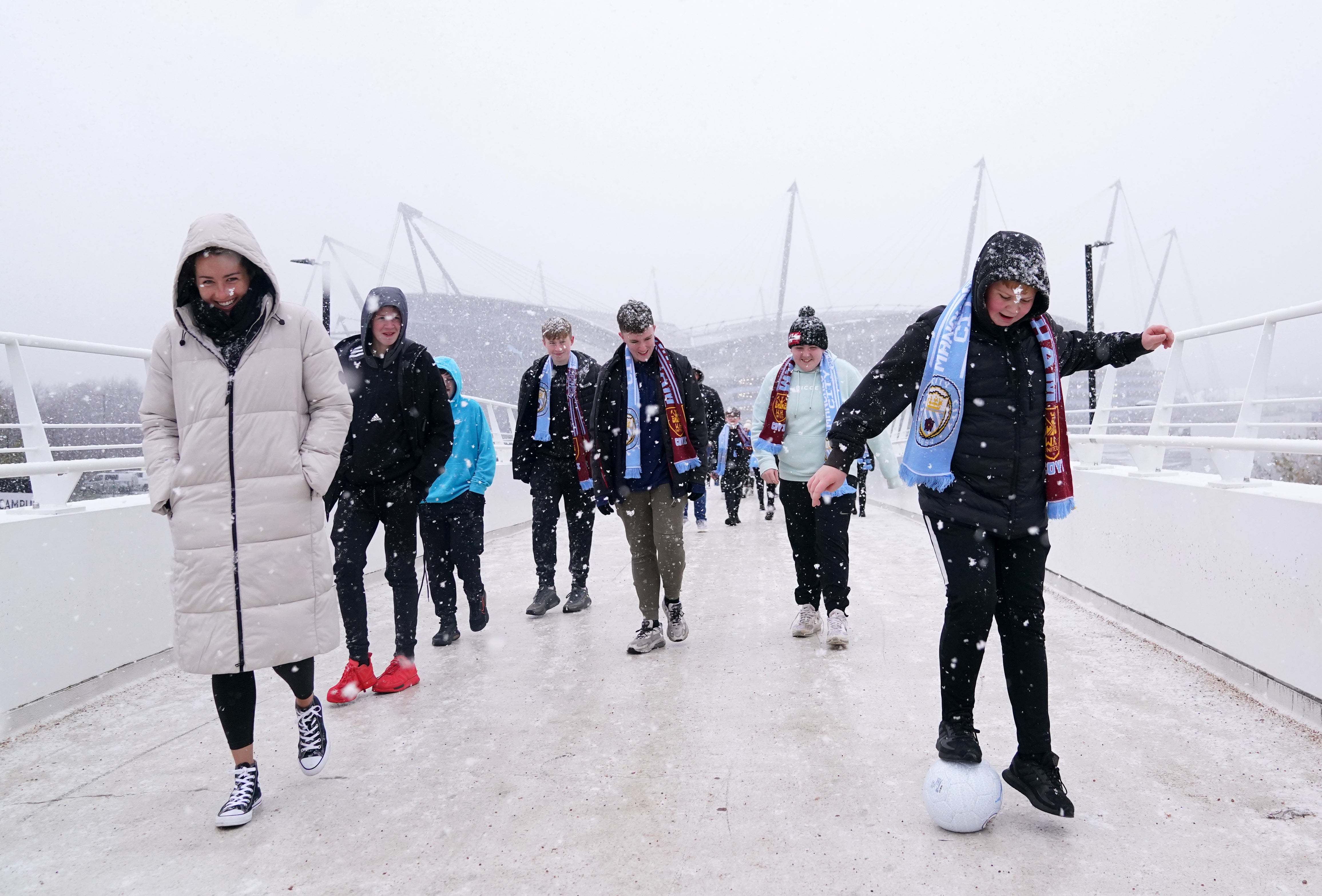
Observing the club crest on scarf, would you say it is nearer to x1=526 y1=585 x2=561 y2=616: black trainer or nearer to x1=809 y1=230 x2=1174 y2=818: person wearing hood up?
x1=809 y1=230 x2=1174 y2=818: person wearing hood up

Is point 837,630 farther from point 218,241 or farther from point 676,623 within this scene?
point 218,241

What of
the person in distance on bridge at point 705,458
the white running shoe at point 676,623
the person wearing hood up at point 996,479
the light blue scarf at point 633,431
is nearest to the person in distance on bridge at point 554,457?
the person in distance on bridge at point 705,458

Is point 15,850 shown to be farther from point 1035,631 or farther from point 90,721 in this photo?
point 1035,631

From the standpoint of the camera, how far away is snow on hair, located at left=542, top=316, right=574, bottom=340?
552cm

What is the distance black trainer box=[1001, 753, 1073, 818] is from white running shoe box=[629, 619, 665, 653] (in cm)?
224

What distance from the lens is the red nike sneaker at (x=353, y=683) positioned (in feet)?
12.5

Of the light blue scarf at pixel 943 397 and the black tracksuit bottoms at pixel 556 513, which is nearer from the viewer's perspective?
the light blue scarf at pixel 943 397

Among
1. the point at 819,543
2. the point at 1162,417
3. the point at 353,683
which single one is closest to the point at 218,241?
the point at 353,683

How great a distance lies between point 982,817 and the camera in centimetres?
233

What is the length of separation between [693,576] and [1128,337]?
181 inches

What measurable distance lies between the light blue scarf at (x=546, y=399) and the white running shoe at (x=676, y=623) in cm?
166

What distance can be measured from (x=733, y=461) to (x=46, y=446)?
9095 mm

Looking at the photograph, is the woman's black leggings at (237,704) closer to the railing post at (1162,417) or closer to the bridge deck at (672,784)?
the bridge deck at (672,784)

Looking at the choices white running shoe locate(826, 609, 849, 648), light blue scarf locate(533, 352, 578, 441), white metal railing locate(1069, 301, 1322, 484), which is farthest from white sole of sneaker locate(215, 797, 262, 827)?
white metal railing locate(1069, 301, 1322, 484)
